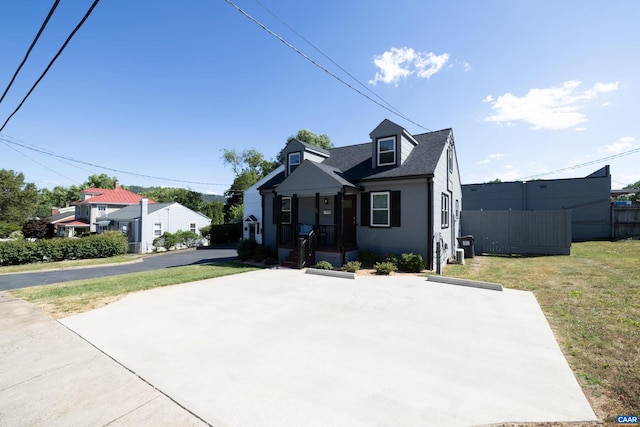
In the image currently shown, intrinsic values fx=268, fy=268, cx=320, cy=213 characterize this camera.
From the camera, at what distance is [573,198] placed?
20.9 m

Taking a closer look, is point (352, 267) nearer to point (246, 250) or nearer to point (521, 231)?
point (246, 250)

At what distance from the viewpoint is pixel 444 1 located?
8.05m

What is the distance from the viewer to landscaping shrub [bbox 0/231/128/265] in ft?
52.6

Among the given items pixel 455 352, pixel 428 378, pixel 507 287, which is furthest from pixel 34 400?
pixel 507 287

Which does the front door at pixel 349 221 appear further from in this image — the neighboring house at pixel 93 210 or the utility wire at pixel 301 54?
the neighboring house at pixel 93 210

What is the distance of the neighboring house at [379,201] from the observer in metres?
10.9

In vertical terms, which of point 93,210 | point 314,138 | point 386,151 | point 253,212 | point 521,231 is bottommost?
point 521,231

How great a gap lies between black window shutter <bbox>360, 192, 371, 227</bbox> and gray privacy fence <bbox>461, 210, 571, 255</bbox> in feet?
25.6

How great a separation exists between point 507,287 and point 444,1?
874 centimetres

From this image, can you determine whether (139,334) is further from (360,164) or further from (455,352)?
(360,164)

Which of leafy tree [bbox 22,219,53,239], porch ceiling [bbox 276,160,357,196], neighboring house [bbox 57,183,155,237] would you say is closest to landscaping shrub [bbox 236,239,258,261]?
porch ceiling [bbox 276,160,357,196]

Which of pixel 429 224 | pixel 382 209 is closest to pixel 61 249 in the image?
pixel 382 209

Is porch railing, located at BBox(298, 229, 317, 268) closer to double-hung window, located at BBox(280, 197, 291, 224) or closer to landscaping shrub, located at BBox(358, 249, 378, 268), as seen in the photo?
landscaping shrub, located at BBox(358, 249, 378, 268)

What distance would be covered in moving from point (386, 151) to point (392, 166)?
780 millimetres
